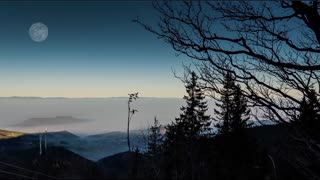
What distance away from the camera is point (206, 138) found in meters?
48.2

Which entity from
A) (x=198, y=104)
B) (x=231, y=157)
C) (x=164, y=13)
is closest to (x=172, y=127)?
(x=198, y=104)

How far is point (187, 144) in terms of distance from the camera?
154ft

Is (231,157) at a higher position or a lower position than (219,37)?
lower

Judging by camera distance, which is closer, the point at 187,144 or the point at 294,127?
the point at 294,127

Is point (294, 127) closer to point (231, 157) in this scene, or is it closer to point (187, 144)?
point (231, 157)

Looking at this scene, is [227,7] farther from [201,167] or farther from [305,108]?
[201,167]

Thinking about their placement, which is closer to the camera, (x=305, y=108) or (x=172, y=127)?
(x=305, y=108)

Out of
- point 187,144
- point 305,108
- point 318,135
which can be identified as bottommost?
point 187,144

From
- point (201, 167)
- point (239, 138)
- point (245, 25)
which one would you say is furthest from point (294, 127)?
point (201, 167)

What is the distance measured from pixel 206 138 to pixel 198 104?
23.4 feet

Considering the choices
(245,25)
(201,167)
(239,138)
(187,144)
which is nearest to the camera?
(245,25)

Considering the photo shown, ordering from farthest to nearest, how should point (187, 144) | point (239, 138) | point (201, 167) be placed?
point (201, 167) → point (187, 144) → point (239, 138)

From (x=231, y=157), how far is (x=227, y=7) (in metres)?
36.8

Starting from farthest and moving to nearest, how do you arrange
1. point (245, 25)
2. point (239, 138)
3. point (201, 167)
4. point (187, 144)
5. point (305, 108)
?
point (201, 167)
point (187, 144)
point (239, 138)
point (245, 25)
point (305, 108)
